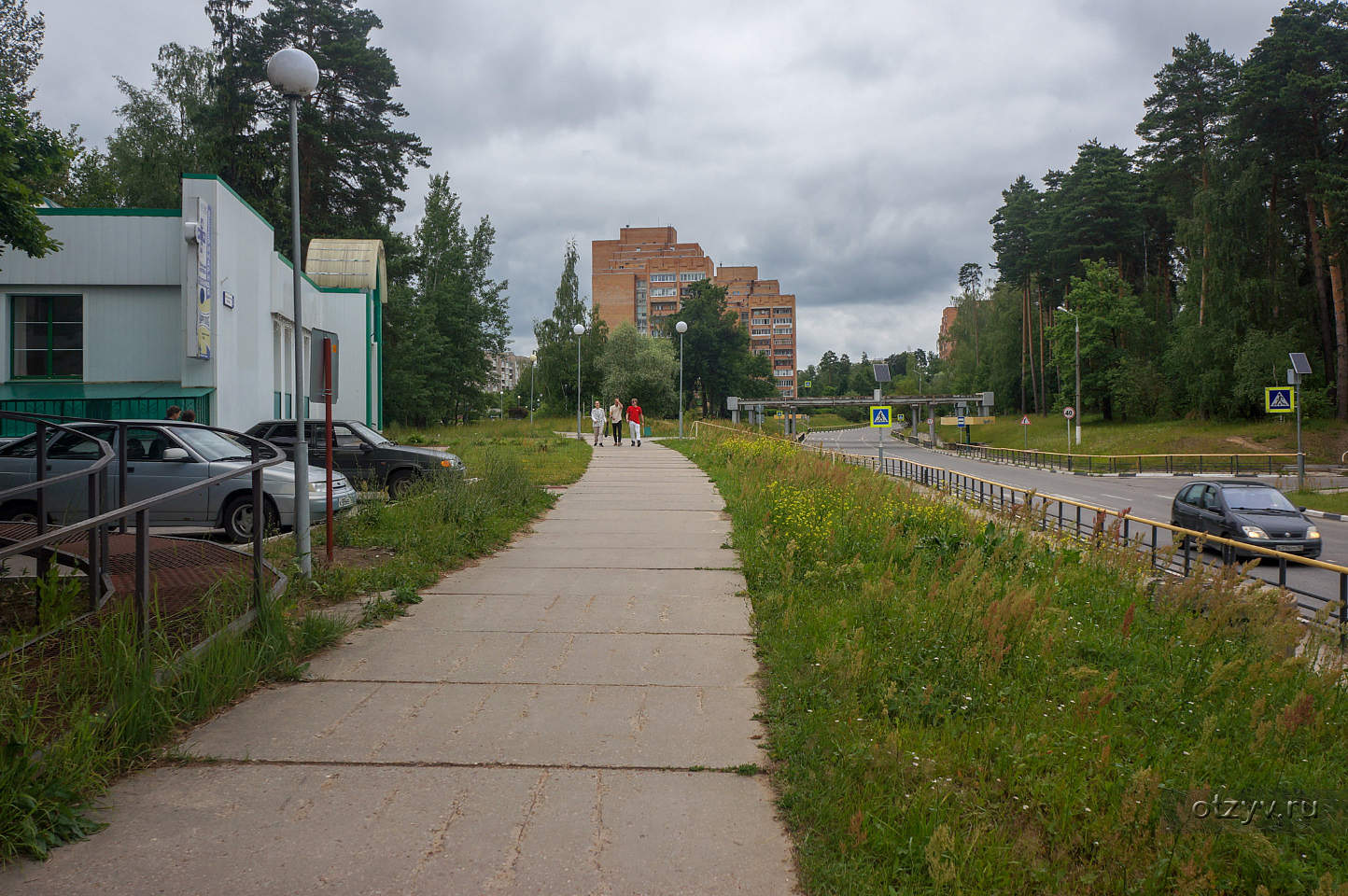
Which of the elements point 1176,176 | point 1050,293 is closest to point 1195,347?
point 1176,176

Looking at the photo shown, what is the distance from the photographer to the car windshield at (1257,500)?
17.0 m

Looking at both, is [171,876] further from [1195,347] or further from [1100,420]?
[1100,420]

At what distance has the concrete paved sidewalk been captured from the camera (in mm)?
3410

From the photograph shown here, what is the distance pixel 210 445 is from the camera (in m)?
11.9

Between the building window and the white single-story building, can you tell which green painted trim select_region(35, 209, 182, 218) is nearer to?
the white single-story building

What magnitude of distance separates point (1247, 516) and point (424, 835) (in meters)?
17.3

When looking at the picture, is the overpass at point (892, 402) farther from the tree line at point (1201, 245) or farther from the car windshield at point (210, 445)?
the car windshield at point (210, 445)

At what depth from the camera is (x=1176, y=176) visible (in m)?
59.4

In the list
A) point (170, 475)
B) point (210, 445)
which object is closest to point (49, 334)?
point (210, 445)

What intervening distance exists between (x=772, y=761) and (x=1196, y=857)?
5.96 ft

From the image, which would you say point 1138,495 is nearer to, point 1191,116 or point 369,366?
point 369,366

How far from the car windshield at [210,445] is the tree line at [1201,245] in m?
48.6

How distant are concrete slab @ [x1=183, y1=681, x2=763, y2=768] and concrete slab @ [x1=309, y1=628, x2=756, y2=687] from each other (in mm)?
187

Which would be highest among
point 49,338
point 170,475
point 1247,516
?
point 49,338
